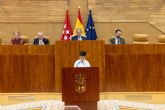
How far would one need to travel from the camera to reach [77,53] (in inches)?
304

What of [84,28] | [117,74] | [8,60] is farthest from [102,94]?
[84,28]

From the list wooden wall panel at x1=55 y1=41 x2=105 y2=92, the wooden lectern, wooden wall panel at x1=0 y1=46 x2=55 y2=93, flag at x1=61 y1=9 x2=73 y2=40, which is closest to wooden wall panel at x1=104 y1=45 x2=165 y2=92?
wooden wall panel at x1=55 y1=41 x2=105 y2=92

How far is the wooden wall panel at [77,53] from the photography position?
7707 mm

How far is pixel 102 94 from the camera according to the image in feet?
25.3

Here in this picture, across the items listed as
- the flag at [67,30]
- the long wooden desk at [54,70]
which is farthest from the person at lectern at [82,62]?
the flag at [67,30]

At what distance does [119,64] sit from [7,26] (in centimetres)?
485

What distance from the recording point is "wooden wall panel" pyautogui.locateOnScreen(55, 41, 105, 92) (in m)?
7.71

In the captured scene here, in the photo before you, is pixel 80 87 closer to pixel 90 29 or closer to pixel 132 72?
pixel 132 72

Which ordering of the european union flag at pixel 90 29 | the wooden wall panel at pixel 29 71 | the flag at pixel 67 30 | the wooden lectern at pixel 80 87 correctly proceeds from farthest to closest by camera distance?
the european union flag at pixel 90 29 → the flag at pixel 67 30 → the wooden wall panel at pixel 29 71 → the wooden lectern at pixel 80 87

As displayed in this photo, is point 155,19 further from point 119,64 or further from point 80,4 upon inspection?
point 119,64

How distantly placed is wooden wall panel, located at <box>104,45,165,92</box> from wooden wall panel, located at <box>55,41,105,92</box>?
0.23 m

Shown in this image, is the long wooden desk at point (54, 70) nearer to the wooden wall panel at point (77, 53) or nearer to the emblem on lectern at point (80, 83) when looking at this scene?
the wooden wall panel at point (77, 53)

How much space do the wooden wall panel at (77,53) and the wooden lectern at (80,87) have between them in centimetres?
223

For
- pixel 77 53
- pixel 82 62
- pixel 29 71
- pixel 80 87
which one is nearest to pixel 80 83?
pixel 80 87
